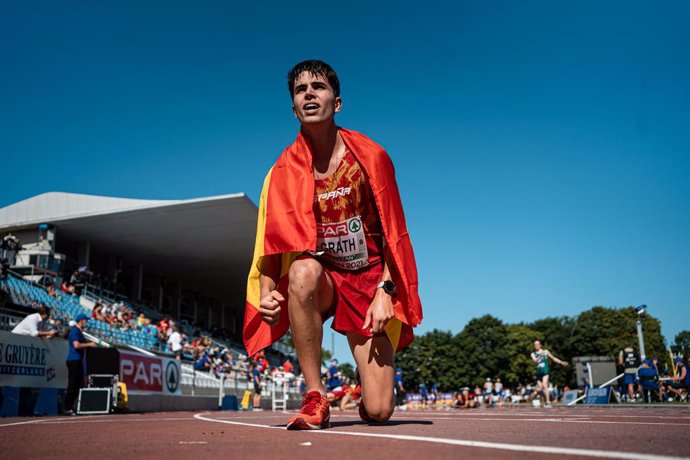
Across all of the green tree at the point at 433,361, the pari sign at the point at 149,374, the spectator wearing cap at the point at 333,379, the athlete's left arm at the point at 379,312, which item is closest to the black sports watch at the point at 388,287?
the athlete's left arm at the point at 379,312

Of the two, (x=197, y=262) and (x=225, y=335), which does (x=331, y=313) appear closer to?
(x=197, y=262)

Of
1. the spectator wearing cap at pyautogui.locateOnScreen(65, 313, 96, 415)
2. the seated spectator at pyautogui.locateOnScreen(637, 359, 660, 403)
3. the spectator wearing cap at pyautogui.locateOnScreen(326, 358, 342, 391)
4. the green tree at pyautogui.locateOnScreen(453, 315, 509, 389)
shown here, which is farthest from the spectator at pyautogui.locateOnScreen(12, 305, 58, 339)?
the green tree at pyautogui.locateOnScreen(453, 315, 509, 389)

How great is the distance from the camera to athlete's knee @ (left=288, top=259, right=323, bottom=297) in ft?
12.5

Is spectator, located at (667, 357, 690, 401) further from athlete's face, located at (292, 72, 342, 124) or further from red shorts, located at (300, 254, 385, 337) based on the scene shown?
athlete's face, located at (292, 72, 342, 124)

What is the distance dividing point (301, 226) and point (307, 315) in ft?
1.82

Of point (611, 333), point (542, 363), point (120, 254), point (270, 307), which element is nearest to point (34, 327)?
point (270, 307)

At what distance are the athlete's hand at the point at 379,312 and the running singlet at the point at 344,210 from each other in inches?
17.9

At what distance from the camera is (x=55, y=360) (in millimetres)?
10969

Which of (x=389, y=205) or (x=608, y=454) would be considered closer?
(x=608, y=454)

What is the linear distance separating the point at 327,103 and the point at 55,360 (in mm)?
9041

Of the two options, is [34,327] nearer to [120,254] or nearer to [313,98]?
[313,98]

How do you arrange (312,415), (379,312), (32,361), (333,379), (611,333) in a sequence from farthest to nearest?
(611,333) < (333,379) < (32,361) < (379,312) < (312,415)

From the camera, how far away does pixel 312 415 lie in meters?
3.36

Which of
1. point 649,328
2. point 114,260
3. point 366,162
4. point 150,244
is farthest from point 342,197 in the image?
point 649,328
